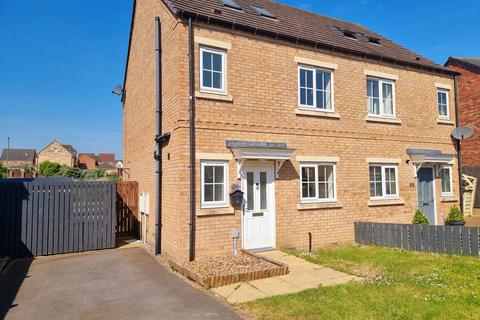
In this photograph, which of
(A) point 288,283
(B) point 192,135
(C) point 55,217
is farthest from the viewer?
(C) point 55,217

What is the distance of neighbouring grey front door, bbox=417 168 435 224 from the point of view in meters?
13.1

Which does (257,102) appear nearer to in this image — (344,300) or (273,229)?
(273,229)

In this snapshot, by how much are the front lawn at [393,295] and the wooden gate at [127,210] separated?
7740 mm

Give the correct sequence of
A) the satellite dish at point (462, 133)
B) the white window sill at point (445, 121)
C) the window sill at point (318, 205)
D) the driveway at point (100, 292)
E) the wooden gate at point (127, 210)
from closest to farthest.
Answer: the driveway at point (100, 292) → the window sill at point (318, 205) → the wooden gate at point (127, 210) → the satellite dish at point (462, 133) → the white window sill at point (445, 121)

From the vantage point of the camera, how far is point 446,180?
14188mm

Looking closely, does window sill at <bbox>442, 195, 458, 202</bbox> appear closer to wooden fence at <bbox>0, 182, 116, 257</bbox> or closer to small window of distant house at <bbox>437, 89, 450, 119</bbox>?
small window of distant house at <bbox>437, 89, 450, 119</bbox>

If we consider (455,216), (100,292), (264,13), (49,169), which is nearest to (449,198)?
(455,216)

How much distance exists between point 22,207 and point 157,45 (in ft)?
20.3

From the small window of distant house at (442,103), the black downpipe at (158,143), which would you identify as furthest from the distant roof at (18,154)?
the small window of distant house at (442,103)

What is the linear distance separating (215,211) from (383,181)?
6788 millimetres

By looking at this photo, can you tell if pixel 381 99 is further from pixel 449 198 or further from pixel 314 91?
pixel 449 198

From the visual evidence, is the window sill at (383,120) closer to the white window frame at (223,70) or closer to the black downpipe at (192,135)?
the white window frame at (223,70)

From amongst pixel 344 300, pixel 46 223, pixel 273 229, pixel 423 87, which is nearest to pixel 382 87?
pixel 423 87

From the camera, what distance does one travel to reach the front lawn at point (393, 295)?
5.23 m
